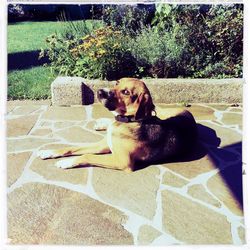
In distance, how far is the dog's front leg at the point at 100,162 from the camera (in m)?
3.85

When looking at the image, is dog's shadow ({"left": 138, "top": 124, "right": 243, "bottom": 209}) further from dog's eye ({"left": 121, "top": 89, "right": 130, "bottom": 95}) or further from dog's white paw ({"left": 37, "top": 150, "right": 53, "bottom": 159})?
dog's white paw ({"left": 37, "top": 150, "right": 53, "bottom": 159})

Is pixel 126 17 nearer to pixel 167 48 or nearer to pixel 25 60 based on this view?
pixel 167 48

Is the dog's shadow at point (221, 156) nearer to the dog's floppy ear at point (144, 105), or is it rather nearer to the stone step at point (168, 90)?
the dog's floppy ear at point (144, 105)

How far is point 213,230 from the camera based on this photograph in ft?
10.4

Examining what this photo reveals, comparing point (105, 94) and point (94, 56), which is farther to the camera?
point (94, 56)

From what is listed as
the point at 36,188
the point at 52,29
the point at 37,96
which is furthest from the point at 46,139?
the point at 52,29

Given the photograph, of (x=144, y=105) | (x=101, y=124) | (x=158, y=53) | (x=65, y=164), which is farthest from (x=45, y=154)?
(x=158, y=53)

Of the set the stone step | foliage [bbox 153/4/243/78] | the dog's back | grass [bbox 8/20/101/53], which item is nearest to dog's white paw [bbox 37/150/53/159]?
the dog's back

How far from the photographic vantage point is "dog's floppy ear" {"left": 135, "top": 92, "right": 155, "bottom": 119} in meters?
3.82

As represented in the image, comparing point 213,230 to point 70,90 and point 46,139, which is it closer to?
point 46,139

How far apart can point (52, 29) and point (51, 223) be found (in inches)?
219

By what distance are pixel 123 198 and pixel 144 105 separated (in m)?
1.01

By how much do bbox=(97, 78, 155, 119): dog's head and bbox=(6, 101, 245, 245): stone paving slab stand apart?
2.12 ft

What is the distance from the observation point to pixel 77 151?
13.6ft
